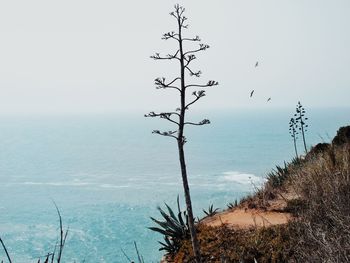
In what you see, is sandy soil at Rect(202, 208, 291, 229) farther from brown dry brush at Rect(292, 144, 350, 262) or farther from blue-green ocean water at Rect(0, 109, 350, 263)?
blue-green ocean water at Rect(0, 109, 350, 263)

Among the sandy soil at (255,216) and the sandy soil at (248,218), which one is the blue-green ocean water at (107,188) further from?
the sandy soil at (248,218)

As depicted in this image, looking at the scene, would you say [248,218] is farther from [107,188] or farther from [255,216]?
[107,188]

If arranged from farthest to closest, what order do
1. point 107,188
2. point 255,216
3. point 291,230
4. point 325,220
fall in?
point 107,188, point 255,216, point 291,230, point 325,220

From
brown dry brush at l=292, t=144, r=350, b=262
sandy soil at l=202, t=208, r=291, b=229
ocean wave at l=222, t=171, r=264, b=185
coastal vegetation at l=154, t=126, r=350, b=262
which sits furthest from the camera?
ocean wave at l=222, t=171, r=264, b=185

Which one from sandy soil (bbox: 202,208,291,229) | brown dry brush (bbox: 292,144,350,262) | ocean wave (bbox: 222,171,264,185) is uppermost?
brown dry brush (bbox: 292,144,350,262)

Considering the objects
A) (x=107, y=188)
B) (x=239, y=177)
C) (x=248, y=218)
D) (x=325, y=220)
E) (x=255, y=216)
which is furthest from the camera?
(x=239, y=177)

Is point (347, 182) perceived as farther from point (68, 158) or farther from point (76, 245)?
point (68, 158)

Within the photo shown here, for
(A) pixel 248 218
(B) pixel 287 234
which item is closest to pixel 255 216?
(A) pixel 248 218

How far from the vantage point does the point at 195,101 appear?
5.11 m

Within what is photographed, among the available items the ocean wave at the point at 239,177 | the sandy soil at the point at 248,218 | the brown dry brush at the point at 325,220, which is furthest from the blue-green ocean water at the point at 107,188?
the brown dry brush at the point at 325,220

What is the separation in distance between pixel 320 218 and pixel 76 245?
44730mm

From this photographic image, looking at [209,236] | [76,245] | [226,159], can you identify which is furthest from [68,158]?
[209,236]

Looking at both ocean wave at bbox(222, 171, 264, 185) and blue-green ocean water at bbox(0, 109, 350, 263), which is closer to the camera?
blue-green ocean water at bbox(0, 109, 350, 263)

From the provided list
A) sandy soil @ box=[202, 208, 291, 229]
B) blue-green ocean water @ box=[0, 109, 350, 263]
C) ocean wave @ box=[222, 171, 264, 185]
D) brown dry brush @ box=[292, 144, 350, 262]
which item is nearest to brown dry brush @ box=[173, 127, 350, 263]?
brown dry brush @ box=[292, 144, 350, 262]
